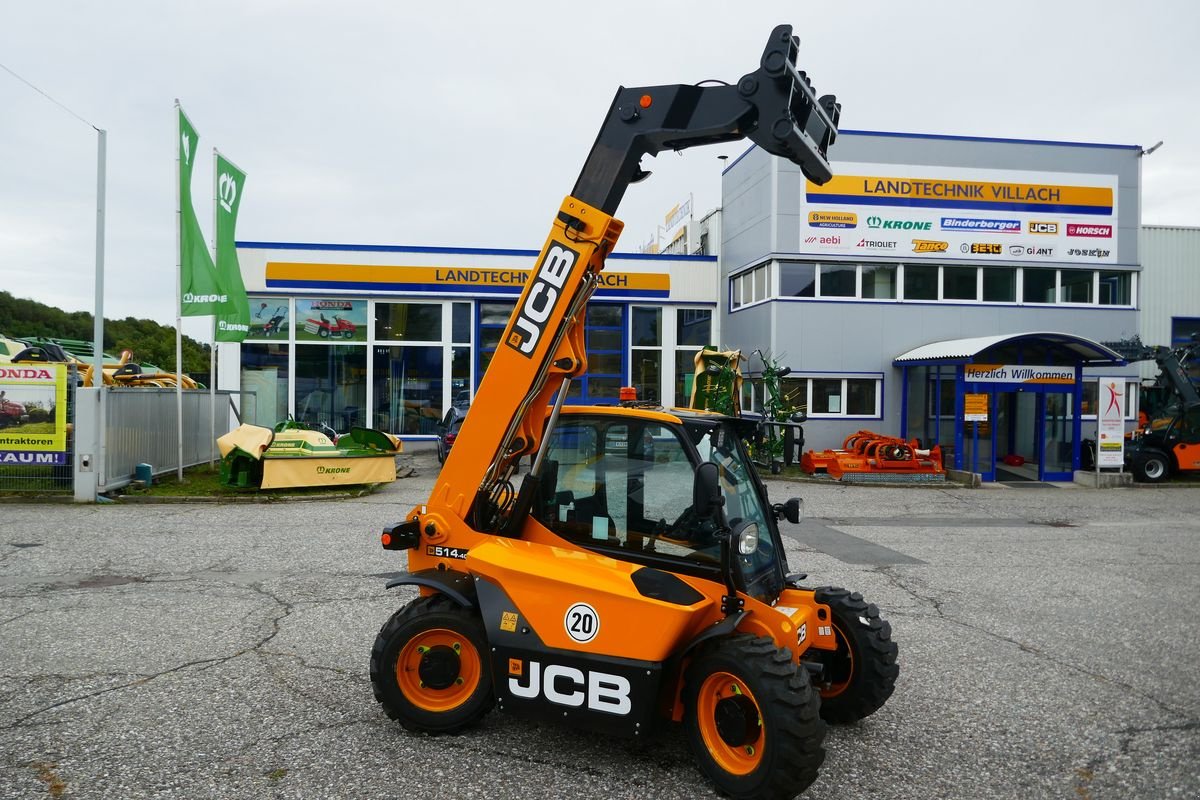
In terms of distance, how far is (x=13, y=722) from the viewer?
4.21m

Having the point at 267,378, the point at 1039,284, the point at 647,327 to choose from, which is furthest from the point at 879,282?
the point at 267,378

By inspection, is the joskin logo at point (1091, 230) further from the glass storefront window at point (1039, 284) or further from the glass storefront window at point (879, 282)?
the glass storefront window at point (879, 282)

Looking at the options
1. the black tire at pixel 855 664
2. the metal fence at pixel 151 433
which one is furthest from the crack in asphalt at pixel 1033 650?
the metal fence at pixel 151 433

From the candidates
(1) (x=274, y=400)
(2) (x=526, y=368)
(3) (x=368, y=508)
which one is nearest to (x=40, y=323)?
(1) (x=274, y=400)

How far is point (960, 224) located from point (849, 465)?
836cm

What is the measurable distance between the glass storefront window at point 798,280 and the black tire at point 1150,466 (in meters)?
8.58

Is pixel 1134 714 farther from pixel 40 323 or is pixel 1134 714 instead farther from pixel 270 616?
pixel 40 323

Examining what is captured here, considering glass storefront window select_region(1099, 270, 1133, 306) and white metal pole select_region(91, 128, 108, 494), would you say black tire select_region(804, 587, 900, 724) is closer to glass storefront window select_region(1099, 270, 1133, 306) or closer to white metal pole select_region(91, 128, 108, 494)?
white metal pole select_region(91, 128, 108, 494)

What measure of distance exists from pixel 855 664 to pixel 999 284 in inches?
796

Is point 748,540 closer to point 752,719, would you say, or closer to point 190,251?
point 752,719

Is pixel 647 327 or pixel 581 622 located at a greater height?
pixel 647 327

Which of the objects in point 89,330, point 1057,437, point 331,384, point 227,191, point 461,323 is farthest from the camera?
point 89,330

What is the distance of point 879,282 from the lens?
21156 mm

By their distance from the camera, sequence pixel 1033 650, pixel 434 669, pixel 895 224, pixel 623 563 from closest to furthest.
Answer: pixel 623 563 → pixel 434 669 → pixel 1033 650 → pixel 895 224
